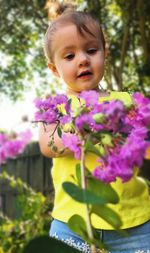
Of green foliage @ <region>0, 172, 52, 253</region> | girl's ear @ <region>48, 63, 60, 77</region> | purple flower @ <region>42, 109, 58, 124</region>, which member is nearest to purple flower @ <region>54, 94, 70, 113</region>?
purple flower @ <region>42, 109, 58, 124</region>

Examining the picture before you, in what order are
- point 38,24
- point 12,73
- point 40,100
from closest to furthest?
point 40,100, point 38,24, point 12,73

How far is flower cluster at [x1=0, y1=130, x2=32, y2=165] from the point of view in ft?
4.44

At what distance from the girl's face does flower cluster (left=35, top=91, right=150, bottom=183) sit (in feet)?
2.23

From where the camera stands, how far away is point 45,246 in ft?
3.35

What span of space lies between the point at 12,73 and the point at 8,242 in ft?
20.7

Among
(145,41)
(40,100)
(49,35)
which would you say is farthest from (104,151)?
(145,41)

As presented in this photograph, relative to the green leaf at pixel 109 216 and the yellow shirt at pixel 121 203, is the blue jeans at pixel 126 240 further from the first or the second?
the green leaf at pixel 109 216

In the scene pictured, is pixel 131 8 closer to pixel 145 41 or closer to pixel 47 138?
pixel 145 41

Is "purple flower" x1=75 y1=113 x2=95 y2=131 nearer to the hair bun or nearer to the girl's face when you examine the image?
the girl's face

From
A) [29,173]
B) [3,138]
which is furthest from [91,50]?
[29,173]

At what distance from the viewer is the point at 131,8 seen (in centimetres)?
791

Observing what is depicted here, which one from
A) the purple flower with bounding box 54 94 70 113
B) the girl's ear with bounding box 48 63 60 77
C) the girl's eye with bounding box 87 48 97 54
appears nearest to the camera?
the purple flower with bounding box 54 94 70 113

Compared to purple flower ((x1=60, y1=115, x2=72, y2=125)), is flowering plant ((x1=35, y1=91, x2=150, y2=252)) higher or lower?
lower

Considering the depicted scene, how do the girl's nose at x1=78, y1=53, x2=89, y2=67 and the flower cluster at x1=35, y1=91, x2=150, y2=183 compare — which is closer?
the flower cluster at x1=35, y1=91, x2=150, y2=183
